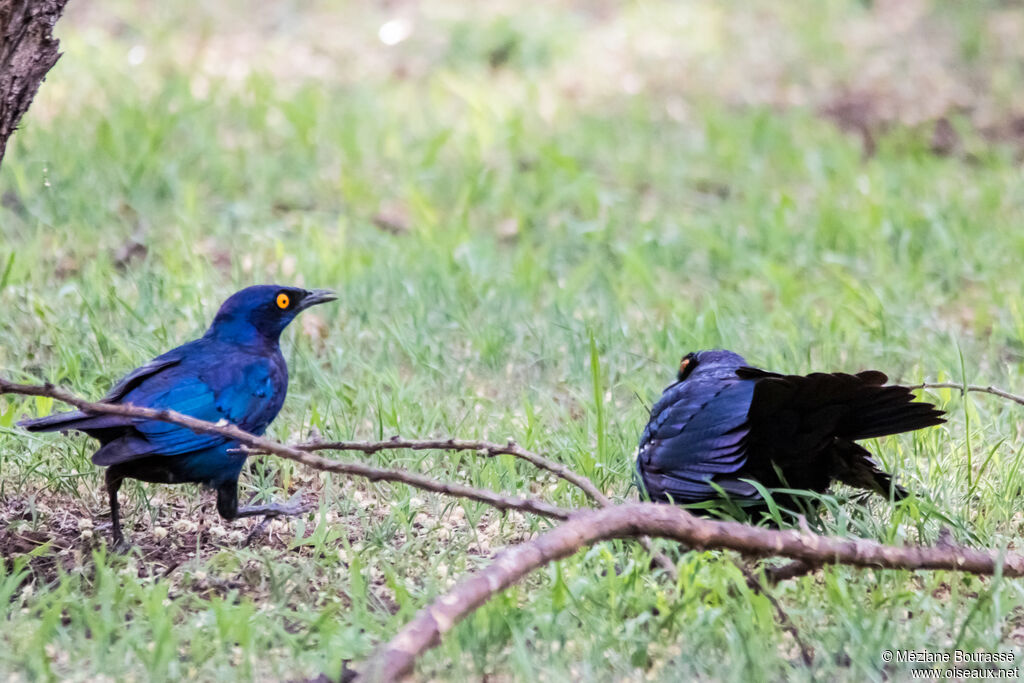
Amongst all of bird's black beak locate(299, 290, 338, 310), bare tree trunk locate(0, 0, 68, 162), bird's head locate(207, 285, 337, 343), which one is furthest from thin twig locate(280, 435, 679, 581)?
bare tree trunk locate(0, 0, 68, 162)

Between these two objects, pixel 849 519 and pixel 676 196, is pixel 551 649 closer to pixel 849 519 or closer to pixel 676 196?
pixel 849 519

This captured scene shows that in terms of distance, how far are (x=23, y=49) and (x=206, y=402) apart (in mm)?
1175

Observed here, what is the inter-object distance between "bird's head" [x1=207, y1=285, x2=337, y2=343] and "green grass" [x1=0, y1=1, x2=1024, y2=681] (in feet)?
1.36

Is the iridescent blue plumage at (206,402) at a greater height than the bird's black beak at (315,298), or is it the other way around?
the bird's black beak at (315,298)

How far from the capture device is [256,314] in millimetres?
4324

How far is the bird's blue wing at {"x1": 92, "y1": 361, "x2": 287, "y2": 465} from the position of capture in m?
3.59

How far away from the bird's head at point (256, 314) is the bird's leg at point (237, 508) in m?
0.62

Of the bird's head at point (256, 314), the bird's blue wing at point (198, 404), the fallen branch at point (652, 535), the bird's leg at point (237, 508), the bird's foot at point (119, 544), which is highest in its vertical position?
the bird's head at point (256, 314)

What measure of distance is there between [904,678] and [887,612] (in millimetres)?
335

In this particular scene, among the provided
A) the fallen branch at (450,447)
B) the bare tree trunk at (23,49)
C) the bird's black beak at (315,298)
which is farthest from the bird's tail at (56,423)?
the bird's black beak at (315,298)

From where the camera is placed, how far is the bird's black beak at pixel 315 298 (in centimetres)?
446

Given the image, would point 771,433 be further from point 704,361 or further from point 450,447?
point 450,447

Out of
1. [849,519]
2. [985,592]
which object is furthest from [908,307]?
[985,592]

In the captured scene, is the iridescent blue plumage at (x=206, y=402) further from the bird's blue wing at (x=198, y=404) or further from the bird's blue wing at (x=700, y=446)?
the bird's blue wing at (x=700, y=446)
